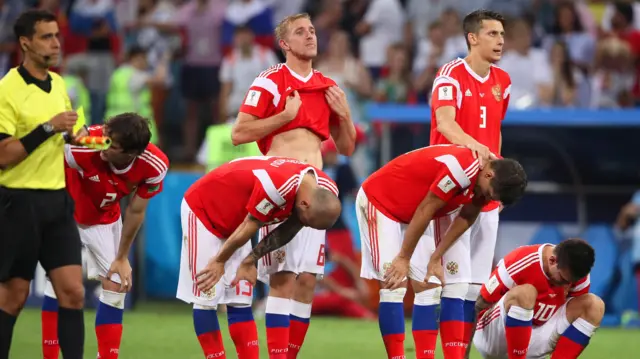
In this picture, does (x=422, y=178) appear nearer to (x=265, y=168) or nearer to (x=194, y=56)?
(x=265, y=168)

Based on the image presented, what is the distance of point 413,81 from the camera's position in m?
15.1

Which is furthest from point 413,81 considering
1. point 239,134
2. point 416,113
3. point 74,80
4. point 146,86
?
point 239,134

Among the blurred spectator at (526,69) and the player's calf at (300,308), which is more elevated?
the blurred spectator at (526,69)

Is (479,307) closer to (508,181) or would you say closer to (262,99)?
(508,181)

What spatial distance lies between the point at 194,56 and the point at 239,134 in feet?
27.9

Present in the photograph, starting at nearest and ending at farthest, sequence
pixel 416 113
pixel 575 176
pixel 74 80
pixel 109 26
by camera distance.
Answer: pixel 416 113, pixel 575 176, pixel 74 80, pixel 109 26

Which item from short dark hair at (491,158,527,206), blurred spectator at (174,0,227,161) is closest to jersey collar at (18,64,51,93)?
short dark hair at (491,158,527,206)

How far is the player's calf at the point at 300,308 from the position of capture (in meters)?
7.83

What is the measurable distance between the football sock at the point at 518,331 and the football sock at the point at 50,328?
10.4ft

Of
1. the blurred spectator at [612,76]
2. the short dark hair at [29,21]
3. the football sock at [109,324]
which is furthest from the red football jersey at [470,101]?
the blurred spectator at [612,76]

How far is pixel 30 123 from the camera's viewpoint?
723cm

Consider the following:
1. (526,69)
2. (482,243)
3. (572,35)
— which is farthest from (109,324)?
(572,35)

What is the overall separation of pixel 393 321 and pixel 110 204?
213cm

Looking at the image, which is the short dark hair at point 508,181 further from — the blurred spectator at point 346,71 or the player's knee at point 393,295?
the blurred spectator at point 346,71
